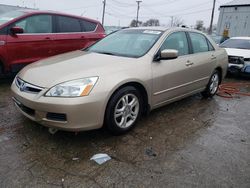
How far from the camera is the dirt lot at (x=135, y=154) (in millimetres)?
2357

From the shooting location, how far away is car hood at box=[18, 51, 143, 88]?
2.81 m

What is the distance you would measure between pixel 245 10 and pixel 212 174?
39296 millimetres

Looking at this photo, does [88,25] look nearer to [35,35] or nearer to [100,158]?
[35,35]

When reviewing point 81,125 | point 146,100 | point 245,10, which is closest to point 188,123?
point 146,100

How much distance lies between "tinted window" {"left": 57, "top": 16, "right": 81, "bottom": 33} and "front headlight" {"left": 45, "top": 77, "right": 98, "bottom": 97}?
3.46 m

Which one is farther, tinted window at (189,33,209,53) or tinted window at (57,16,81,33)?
tinted window at (57,16,81,33)

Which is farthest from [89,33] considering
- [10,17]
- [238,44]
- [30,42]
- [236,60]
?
[238,44]

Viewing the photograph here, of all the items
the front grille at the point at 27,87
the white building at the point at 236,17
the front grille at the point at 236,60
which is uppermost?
the white building at the point at 236,17

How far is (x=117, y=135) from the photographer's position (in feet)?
10.5

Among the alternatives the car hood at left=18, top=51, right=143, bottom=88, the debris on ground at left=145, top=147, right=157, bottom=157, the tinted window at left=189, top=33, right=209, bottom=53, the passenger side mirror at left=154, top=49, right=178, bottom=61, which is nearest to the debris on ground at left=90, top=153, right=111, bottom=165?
the debris on ground at left=145, top=147, right=157, bottom=157

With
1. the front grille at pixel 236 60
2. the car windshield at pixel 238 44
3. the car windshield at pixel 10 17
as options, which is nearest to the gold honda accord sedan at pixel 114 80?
the car windshield at pixel 10 17

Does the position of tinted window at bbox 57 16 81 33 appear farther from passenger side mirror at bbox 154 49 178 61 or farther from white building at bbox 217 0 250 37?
white building at bbox 217 0 250 37

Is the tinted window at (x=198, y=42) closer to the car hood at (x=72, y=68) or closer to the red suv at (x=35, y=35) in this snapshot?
the car hood at (x=72, y=68)

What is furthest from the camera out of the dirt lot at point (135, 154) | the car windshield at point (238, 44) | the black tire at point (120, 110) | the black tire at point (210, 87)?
the car windshield at point (238, 44)
